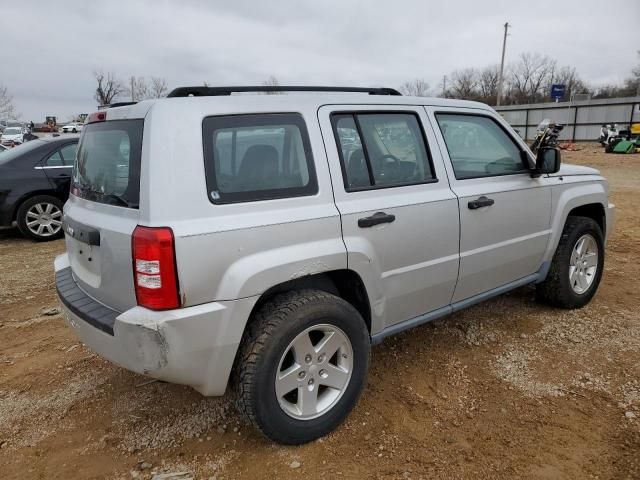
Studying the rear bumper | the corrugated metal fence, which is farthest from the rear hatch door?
the corrugated metal fence

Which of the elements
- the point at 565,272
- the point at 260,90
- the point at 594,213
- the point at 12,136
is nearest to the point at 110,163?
the point at 260,90

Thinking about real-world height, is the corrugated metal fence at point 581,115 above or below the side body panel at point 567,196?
above

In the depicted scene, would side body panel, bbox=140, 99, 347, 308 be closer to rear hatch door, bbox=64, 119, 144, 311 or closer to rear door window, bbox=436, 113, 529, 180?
rear hatch door, bbox=64, 119, 144, 311

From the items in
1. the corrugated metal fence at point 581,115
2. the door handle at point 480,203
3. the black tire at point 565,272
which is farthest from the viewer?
the corrugated metal fence at point 581,115

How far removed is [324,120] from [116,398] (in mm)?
2225

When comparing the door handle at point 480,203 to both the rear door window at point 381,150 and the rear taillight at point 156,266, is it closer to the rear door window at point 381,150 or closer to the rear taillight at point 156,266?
the rear door window at point 381,150

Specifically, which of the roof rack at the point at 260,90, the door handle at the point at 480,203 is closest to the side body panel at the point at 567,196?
the door handle at the point at 480,203

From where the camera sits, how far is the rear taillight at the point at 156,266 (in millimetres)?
2125

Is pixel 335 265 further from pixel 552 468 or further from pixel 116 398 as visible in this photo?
pixel 116 398

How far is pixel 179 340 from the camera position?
219 cm

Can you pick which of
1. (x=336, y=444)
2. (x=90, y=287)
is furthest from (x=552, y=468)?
(x=90, y=287)

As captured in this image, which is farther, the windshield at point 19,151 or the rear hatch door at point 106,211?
the windshield at point 19,151

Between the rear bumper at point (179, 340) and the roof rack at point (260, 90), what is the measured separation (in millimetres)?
1110

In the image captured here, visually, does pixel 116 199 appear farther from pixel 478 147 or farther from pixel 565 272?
pixel 565 272
